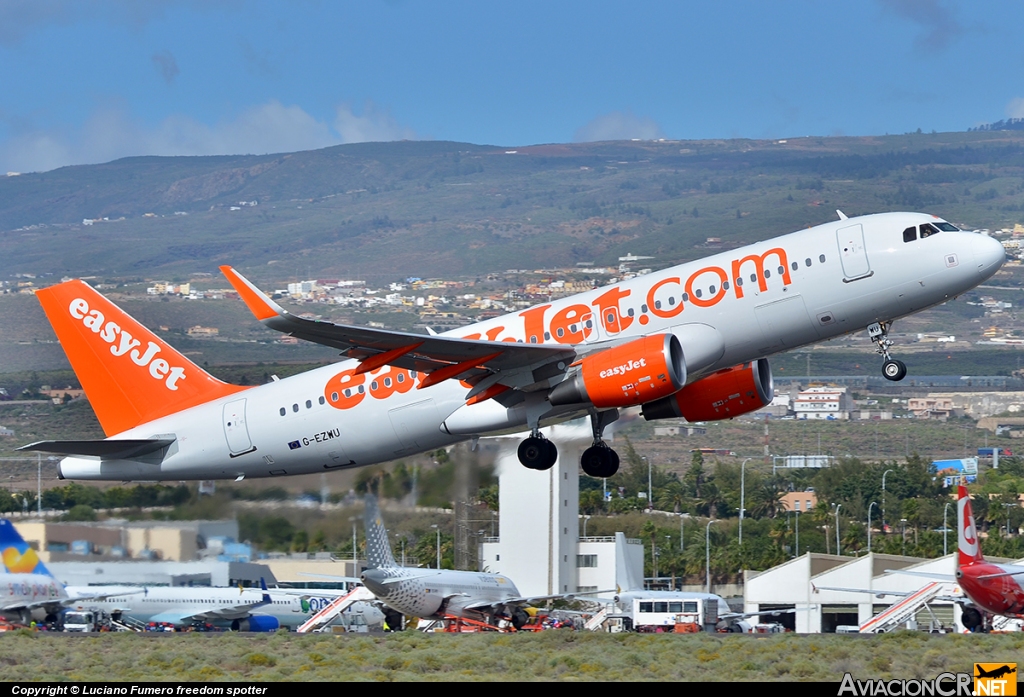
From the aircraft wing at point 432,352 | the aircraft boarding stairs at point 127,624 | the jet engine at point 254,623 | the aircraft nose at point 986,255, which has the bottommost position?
the jet engine at point 254,623

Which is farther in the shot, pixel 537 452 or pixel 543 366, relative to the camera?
pixel 537 452

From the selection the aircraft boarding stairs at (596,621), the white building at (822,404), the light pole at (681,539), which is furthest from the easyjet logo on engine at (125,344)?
the white building at (822,404)

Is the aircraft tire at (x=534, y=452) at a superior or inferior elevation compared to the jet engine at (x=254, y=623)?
superior

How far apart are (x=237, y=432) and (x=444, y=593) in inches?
703

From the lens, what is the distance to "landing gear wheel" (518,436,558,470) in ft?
102

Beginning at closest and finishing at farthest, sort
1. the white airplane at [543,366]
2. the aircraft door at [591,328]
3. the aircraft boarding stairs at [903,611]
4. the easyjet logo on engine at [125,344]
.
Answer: the white airplane at [543,366], the aircraft door at [591,328], the easyjet logo on engine at [125,344], the aircraft boarding stairs at [903,611]

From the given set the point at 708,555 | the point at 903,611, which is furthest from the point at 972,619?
the point at 708,555

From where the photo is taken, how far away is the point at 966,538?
151ft

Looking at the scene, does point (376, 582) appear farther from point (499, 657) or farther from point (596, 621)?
point (499, 657)

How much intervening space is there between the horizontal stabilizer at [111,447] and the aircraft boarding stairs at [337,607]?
604 inches

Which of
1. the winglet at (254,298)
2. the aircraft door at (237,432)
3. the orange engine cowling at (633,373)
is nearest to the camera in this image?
the winglet at (254,298)

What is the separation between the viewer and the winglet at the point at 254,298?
26359 millimetres

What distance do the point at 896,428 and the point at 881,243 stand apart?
164168 mm

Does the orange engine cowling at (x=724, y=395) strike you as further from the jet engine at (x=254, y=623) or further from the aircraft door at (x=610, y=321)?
the jet engine at (x=254, y=623)
